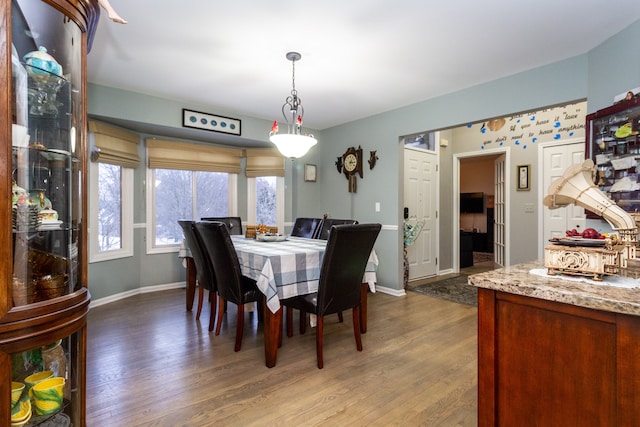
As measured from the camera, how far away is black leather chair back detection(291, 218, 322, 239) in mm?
3752

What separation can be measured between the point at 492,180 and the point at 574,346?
808 centimetres

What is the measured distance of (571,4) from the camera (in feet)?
6.78

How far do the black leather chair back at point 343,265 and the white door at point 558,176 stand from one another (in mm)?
3584

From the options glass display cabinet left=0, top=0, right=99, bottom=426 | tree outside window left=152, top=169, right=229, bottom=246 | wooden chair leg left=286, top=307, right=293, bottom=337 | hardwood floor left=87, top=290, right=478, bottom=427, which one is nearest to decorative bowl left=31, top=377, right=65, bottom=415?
glass display cabinet left=0, top=0, right=99, bottom=426

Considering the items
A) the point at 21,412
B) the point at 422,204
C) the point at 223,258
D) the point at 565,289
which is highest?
the point at 422,204

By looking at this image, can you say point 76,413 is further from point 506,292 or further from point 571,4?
point 571,4

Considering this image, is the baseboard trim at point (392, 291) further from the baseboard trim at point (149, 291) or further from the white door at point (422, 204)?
the white door at point (422, 204)

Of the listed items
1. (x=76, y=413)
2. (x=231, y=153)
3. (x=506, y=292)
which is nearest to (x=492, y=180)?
(x=231, y=153)

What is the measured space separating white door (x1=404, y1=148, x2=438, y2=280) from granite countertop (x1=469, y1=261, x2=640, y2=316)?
3632 millimetres

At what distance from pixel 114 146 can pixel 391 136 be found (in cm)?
330

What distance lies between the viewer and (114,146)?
147 inches

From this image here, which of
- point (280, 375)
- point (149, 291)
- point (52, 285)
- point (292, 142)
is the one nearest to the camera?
point (52, 285)

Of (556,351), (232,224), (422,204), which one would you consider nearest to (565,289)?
(556,351)

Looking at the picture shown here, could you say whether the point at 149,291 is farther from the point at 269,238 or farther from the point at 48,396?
the point at 48,396
